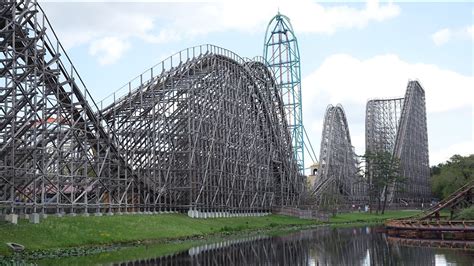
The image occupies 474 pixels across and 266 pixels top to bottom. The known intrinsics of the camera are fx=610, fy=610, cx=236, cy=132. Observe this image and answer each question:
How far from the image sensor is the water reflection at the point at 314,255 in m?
22.4

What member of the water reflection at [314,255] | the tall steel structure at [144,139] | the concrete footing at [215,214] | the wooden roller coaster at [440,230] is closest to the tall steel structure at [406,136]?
the tall steel structure at [144,139]

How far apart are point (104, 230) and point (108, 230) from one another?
305 millimetres

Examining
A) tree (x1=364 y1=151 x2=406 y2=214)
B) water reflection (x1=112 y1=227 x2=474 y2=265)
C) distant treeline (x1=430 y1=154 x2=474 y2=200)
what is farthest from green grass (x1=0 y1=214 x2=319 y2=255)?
tree (x1=364 y1=151 x2=406 y2=214)

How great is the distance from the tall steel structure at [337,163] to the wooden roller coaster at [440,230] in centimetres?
3201

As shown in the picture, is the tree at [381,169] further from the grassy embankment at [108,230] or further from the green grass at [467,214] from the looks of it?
the green grass at [467,214]

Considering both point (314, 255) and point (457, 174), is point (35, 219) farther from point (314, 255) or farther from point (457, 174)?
point (457, 174)

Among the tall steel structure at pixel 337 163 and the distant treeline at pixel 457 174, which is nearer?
the distant treeline at pixel 457 174

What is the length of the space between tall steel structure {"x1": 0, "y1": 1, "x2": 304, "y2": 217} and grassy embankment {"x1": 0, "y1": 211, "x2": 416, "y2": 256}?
2.08m

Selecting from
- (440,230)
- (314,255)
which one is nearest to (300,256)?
(314,255)

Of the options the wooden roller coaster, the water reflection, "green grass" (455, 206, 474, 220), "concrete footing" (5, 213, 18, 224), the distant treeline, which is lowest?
the water reflection

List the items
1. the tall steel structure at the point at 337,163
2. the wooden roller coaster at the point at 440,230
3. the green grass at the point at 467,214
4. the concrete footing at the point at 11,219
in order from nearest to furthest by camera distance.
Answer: the concrete footing at the point at 11,219 → the wooden roller coaster at the point at 440,230 → the green grass at the point at 467,214 → the tall steel structure at the point at 337,163

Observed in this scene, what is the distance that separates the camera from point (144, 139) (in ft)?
147

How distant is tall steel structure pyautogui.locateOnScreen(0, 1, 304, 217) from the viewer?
3070cm

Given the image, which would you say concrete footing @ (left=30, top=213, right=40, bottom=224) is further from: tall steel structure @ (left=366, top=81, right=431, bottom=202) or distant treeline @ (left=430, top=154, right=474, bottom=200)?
tall steel structure @ (left=366, top=81, right=431, bottom=202)
